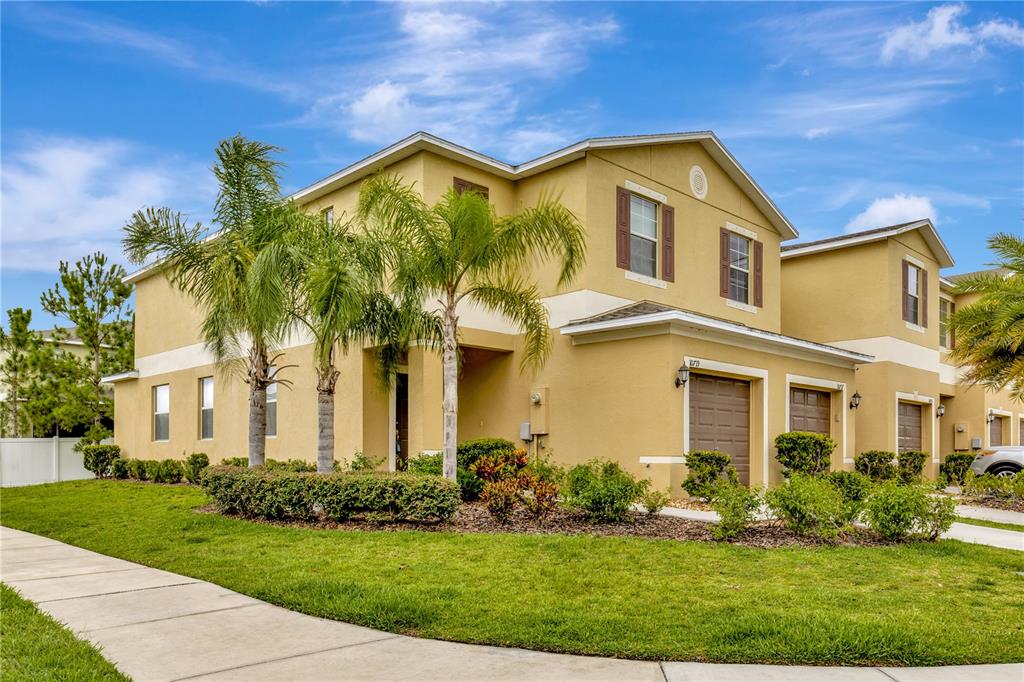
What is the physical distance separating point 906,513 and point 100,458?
24519 mm

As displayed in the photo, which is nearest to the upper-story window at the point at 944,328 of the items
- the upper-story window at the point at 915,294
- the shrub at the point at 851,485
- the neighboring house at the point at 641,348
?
the upper-story window at the point at 915,294

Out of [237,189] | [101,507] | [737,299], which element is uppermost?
[237,189]

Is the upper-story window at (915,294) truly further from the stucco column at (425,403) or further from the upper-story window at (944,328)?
the stucco column at (425,403)

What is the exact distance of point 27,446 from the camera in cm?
2756

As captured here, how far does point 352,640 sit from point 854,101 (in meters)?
14.8

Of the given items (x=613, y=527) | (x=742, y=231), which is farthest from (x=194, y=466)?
(x=742, y=231)

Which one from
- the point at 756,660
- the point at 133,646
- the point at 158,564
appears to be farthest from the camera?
the point at 158,564

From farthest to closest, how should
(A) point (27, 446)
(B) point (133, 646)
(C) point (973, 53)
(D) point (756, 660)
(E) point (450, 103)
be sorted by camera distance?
(A) point (27, 446) → (E) point (450, 103) → (C) point (973, 53) → (B) point (133, 646) → (D) point (756, 660)

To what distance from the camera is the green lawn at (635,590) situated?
5.96 meters

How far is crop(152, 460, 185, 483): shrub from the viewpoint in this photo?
2167cm

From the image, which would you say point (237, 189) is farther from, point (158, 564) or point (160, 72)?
point (158, 564)

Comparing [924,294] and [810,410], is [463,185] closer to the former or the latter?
[810,410]

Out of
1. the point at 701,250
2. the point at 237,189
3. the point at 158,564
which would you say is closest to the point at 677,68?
the point at 701,250

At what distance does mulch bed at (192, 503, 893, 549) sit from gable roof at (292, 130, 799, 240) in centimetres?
781
